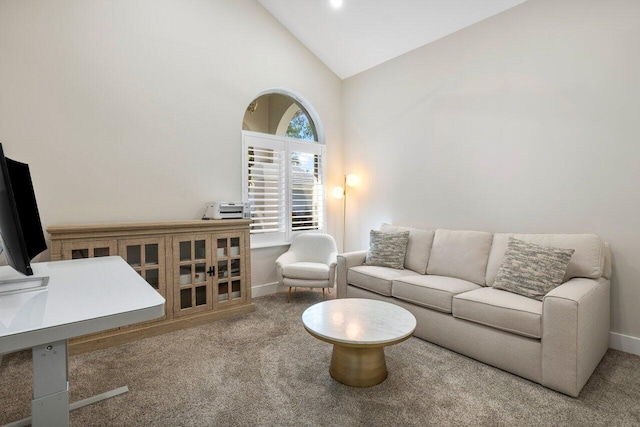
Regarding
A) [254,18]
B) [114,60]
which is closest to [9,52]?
[114,60]

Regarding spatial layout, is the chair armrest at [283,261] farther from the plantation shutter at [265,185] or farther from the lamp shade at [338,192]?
the lamp shade at [338,192]

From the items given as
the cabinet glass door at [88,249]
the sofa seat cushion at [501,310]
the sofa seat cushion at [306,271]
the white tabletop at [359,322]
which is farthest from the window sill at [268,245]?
the sofa seat cushion at [501,310]

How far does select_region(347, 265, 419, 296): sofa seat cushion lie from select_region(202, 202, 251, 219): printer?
1378 mm

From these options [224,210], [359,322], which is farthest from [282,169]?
[359,322]

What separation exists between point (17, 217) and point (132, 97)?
2.53 meters

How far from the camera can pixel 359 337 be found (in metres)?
1.97

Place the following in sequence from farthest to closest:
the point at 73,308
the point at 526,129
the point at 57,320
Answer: the point at 526,129 → the point at 73,308 → the point at 57,320

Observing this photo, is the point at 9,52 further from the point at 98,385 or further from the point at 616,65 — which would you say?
the point at 616,65

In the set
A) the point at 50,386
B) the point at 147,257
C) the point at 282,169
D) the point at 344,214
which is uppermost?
the point at 282,169

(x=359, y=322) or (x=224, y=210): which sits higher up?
(x=224, y=210)

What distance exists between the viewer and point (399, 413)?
1833mm

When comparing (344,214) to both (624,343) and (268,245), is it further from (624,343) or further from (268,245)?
(624,343)

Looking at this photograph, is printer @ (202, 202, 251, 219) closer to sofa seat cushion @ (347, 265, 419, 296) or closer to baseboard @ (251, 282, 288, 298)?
baseboard @ (251, 282, 288, 298)

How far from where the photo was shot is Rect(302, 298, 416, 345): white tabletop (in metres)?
1.98
